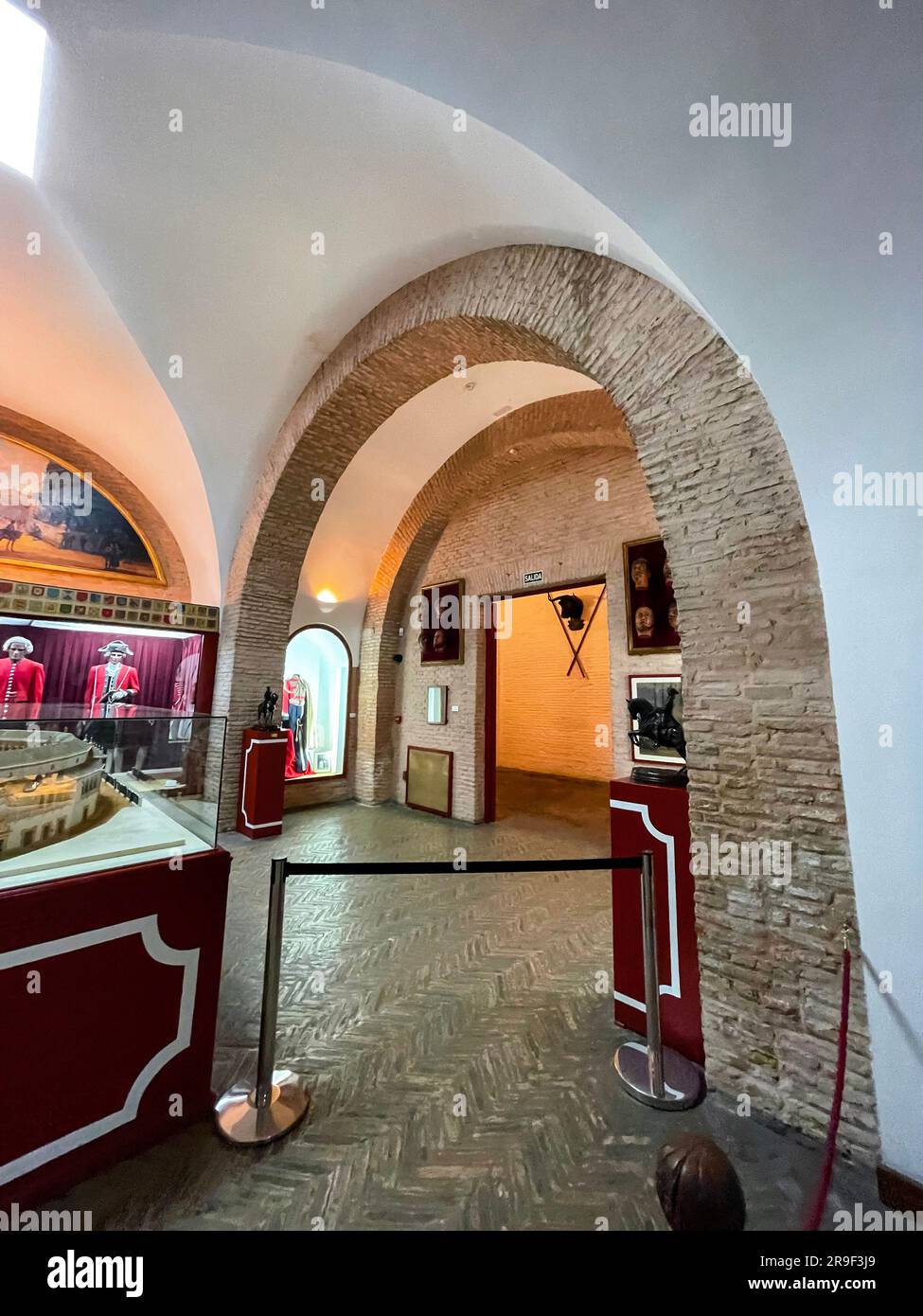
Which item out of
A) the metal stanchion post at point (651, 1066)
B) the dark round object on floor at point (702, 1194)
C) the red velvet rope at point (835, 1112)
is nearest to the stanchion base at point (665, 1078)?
the metal stanchion post at point (651, 1066)

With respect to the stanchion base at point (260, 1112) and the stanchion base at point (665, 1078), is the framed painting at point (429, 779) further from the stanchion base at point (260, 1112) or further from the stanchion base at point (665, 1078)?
the stanchion base at point (260, 1112)

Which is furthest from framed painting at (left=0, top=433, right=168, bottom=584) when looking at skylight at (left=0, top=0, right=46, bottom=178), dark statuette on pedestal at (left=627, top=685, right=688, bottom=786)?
dark statuette on pedestal at (left=627, top=685, right=688, bottom=786)

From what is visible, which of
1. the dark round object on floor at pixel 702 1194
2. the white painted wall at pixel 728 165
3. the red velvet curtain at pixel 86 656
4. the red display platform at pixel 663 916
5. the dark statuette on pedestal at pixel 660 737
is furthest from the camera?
the red velvet curtain at pixel 86 656

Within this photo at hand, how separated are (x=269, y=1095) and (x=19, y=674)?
21.5ft

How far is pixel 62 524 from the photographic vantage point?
7.94 metres

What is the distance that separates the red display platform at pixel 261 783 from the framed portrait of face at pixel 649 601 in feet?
16.3

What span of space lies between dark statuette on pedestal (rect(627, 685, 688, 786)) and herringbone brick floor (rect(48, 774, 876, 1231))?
147 cm

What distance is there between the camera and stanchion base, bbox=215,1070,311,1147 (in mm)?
2031

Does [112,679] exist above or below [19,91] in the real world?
below

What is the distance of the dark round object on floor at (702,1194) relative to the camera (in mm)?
907

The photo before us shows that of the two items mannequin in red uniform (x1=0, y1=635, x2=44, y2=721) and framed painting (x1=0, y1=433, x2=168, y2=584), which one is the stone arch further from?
mannequin in red uniform (x1=0, y1=635, x2=44, y2=721)

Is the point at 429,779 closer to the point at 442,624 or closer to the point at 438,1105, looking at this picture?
the point at 442,624

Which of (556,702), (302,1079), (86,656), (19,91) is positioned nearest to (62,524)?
(86,656)
